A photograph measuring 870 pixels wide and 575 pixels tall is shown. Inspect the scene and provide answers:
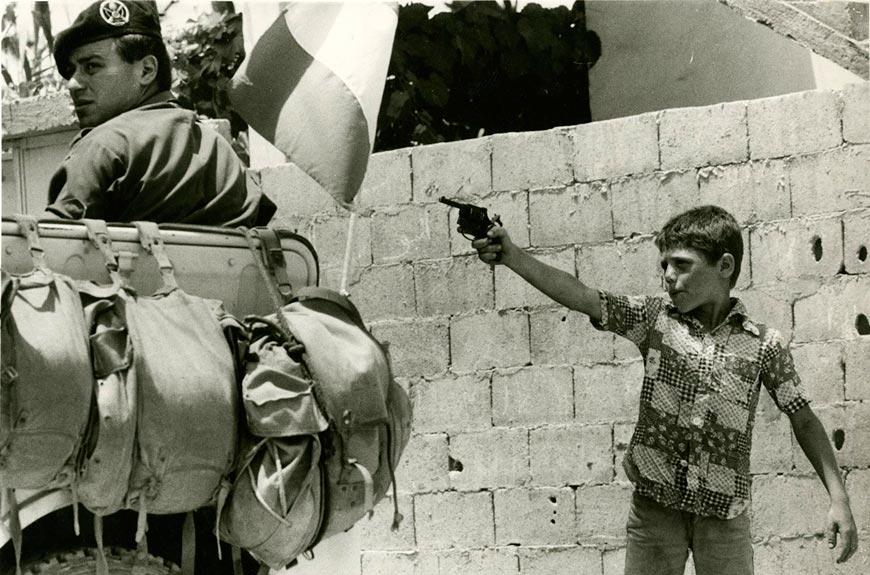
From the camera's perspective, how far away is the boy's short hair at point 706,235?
428 cm

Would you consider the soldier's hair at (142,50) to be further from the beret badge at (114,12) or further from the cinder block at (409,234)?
the cinder block at (409,234)

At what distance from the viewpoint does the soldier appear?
13.4ft

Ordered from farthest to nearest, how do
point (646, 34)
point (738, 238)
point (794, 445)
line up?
point (646, 34)
point (794, 445)
point (738, 238)

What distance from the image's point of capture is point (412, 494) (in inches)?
242

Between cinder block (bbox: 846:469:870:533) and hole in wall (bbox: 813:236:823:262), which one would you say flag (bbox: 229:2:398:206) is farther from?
cinder block (bbox: 846:469:870:533)

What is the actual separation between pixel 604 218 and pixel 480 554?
1459 millimetres

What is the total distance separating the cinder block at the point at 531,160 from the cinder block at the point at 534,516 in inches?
49.0

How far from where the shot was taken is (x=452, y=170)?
20.1 ft

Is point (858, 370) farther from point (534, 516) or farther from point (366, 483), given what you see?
point (366, 483)

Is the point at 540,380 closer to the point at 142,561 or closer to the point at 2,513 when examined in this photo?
the point at 142,561

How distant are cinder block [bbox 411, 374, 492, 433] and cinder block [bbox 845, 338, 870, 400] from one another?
1.48 metres

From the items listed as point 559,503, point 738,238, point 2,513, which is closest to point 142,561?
point 2,513

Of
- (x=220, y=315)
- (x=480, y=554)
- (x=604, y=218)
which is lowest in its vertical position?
(x=480, y=554)

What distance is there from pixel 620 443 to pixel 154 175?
2344 mm
